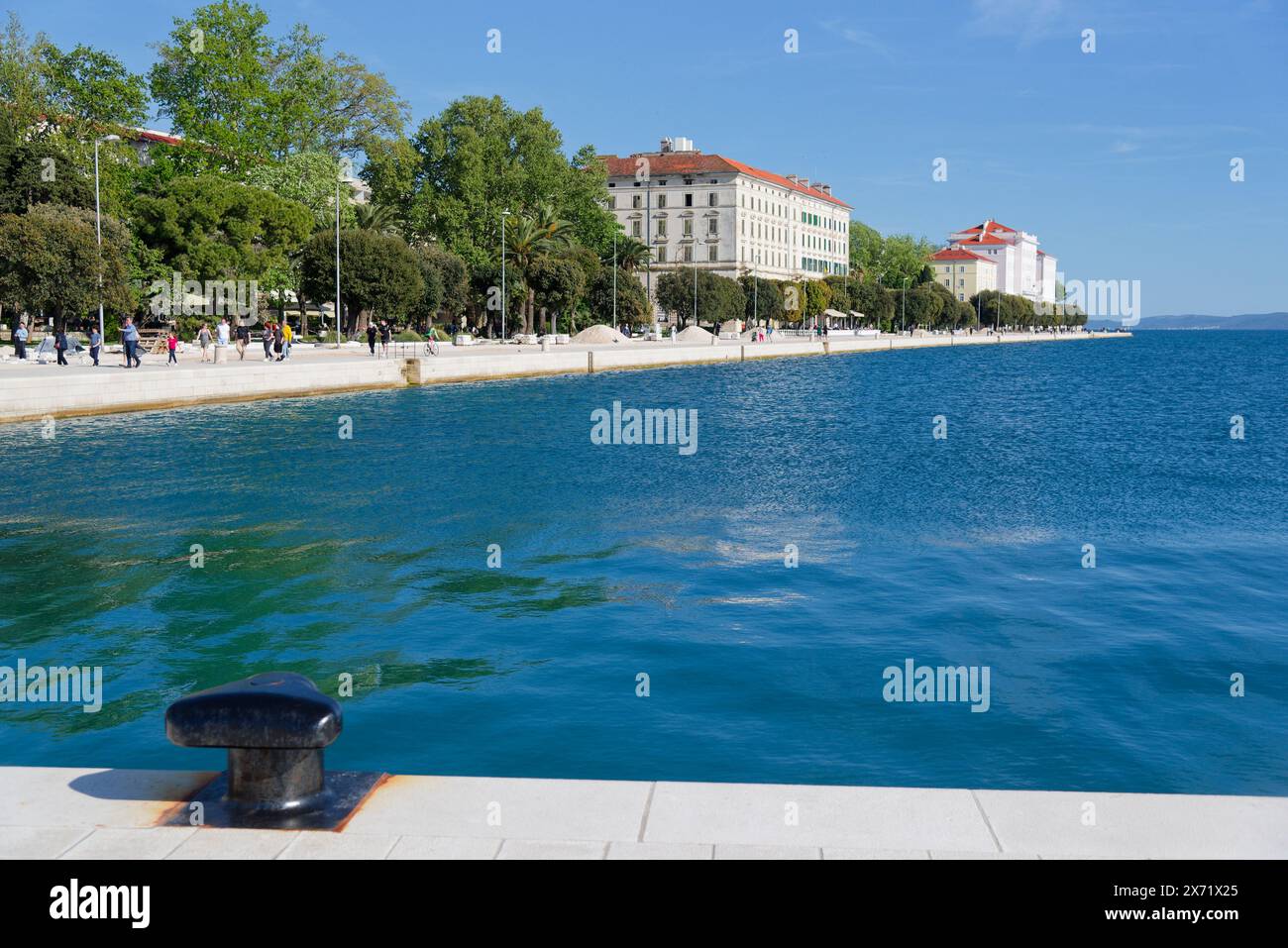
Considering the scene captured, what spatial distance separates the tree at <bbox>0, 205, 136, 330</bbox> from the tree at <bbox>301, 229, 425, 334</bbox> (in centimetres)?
1768

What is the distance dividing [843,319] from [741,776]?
462ft

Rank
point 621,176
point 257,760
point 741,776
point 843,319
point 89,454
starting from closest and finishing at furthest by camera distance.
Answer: point 257,760, point 741,776, point 89,454, point 621,176, point 843,319

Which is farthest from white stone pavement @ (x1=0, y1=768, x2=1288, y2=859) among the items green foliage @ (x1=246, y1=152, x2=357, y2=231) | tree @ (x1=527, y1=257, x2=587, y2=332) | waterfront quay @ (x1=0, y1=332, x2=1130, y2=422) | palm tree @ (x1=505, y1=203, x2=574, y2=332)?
palm tree @ (x1=505, y1=203, x2=574, y2=332)


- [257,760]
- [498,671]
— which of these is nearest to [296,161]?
[498,671]

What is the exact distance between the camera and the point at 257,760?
5.32 metres

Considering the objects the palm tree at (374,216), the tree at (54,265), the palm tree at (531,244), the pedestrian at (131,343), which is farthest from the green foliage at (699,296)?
the pedestrian at (131,343)

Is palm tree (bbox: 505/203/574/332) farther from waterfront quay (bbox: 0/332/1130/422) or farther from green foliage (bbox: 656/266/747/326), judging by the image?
green foliage (bbox: 656/266/747/326)

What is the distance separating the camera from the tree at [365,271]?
63531 mm

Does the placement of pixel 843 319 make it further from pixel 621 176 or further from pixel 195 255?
pixel 195 255

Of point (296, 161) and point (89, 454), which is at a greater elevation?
point (296, 161)

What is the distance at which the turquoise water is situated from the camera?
8.95 metres

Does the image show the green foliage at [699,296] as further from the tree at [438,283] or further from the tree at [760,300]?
the tree at [438,283]

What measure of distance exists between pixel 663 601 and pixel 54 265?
38225 mm
